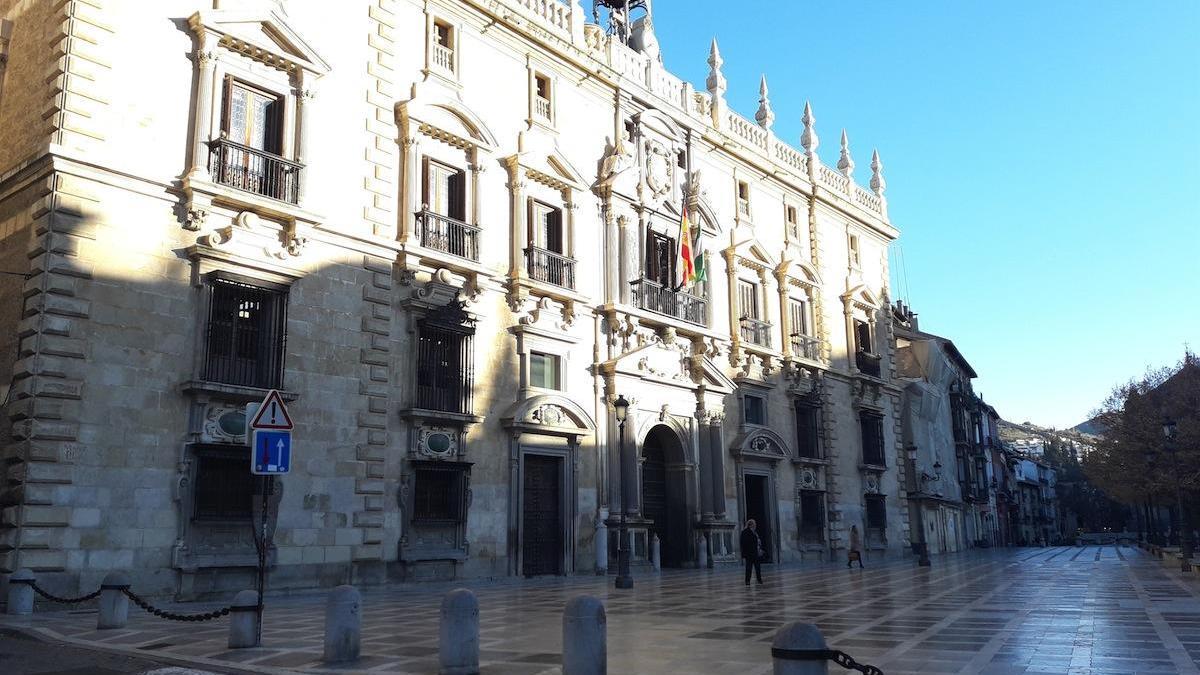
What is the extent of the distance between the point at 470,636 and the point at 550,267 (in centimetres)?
1612

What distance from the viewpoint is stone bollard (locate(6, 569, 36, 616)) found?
12.5 metres

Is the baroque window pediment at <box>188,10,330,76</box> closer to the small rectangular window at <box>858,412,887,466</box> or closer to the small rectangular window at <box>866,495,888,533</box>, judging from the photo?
the small rectangular window at <box>858,412,887,466</box>

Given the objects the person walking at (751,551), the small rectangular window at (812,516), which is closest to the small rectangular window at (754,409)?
the small rectangular window at (812,516)


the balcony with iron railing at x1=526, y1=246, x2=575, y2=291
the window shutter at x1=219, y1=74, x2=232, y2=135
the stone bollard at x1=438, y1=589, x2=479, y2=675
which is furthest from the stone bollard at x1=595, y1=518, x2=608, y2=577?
the stone bollard at x1=438, y1=589, x2=479, y2=675

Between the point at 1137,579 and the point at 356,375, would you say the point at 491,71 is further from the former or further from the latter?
the point at 1137,579

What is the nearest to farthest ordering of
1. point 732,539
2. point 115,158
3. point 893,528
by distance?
point 115,158
point 732,539
point 893,528

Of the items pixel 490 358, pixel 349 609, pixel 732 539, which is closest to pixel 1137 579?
pixel 732 539

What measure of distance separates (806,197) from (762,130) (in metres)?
3.43

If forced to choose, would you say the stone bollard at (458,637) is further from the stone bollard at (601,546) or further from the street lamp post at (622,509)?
the stone bollard at (601,546)

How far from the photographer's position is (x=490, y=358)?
21.3m

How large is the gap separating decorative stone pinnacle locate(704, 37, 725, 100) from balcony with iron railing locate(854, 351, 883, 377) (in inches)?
474

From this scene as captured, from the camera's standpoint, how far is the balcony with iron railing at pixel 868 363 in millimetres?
36781

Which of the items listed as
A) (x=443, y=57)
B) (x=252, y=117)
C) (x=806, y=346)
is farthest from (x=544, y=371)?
(x=806, y=346)

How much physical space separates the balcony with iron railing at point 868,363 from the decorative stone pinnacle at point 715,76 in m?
12.0
